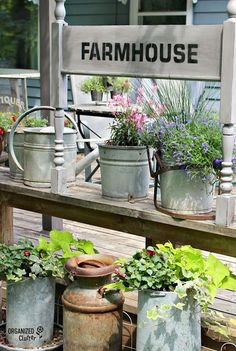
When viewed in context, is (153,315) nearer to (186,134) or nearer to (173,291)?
(173,291)

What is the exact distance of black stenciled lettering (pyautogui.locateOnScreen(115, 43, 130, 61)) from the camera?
283cm

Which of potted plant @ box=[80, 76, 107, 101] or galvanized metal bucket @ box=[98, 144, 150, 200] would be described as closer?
galvanized metal bucket @ box=[98, 144, 150, 200]

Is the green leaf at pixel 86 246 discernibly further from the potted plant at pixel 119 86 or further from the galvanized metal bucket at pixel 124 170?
the potted plant at pixel 119 86

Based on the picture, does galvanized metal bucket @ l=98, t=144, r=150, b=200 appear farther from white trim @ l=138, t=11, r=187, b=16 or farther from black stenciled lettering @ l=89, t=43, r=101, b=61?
white trim @ l=138, t=11, r=187, b=16

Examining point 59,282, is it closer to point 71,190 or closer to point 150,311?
point 71,190

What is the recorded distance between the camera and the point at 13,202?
11.3 ft

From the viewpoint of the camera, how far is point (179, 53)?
268 centimetres

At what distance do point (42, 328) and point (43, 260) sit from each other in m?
0.30

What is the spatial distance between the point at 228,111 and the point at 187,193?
0.36 metres

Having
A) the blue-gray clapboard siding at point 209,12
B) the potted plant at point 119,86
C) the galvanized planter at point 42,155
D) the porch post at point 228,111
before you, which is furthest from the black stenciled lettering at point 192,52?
the blue-gray clapboard siding at point 209,12

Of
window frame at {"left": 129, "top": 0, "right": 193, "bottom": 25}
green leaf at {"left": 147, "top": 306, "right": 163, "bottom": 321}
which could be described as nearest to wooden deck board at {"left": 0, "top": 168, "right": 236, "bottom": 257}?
green leaf at {"left": 147, "top": 306, "right": 163, "bottom": 321}

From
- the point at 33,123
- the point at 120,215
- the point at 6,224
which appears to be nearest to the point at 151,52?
the point at 120,215

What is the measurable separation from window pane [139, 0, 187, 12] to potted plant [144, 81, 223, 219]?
182 inches

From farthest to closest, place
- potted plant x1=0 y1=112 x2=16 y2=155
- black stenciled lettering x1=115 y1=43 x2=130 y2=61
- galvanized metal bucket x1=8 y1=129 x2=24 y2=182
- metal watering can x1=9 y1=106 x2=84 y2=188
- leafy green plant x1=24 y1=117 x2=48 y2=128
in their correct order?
potted plant x1=0 y1=112 x2=16 y2=155, leafy green plant x1=24 y1=117 x2=48 y2=128, galvanized metal bucket x1=8 y1=129 x2=24 y2=182, metal watering can x1=9 y1=106 x2=84 y2=188, black stenciled lettering x1=115 y1=43 x2=130 y2=61
